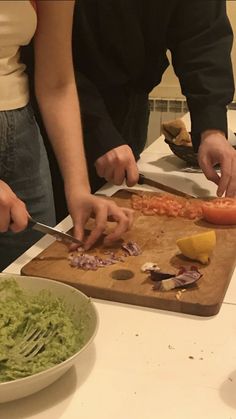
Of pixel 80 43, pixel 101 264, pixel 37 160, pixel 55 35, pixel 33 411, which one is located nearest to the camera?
pixel 33 411

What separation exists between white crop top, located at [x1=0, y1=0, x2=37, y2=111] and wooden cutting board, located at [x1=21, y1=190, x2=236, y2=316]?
29cm

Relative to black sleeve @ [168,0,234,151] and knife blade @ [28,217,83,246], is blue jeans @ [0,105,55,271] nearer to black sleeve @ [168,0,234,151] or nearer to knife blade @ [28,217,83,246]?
knife blade @ [28,217,83,246]

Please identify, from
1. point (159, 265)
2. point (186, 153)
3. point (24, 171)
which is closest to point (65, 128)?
point (24, 171)

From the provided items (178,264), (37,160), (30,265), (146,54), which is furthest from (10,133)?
(146,54)

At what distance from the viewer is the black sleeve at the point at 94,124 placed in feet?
4.40

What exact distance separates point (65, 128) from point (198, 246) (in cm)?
35

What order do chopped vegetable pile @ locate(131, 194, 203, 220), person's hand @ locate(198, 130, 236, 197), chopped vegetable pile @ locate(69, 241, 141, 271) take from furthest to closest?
person's hand @ locate(198, 130, 236, 197)
chopped vegetable pile @ locate(131, 194, 203, 220)
chopped vegetable pile @ locate(69, 241, 141, 271)

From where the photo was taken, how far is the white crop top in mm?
1038

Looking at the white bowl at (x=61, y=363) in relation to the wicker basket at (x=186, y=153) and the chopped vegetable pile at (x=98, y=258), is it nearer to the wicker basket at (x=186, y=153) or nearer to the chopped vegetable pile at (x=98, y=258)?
the chopped vegetable pile at (x=98, y=258)

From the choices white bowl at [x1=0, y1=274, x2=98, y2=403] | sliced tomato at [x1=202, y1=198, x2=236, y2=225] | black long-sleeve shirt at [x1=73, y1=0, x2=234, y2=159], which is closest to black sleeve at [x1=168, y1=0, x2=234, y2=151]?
black long-sleeve shirt at [x1=73, y1=0, x2=234, y2=159]

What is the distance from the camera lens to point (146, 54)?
1535 millimetres

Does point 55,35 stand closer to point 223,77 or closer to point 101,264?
point 101,264

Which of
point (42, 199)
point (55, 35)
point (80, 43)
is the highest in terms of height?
point (55, 35)

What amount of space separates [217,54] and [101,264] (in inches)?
29.1
